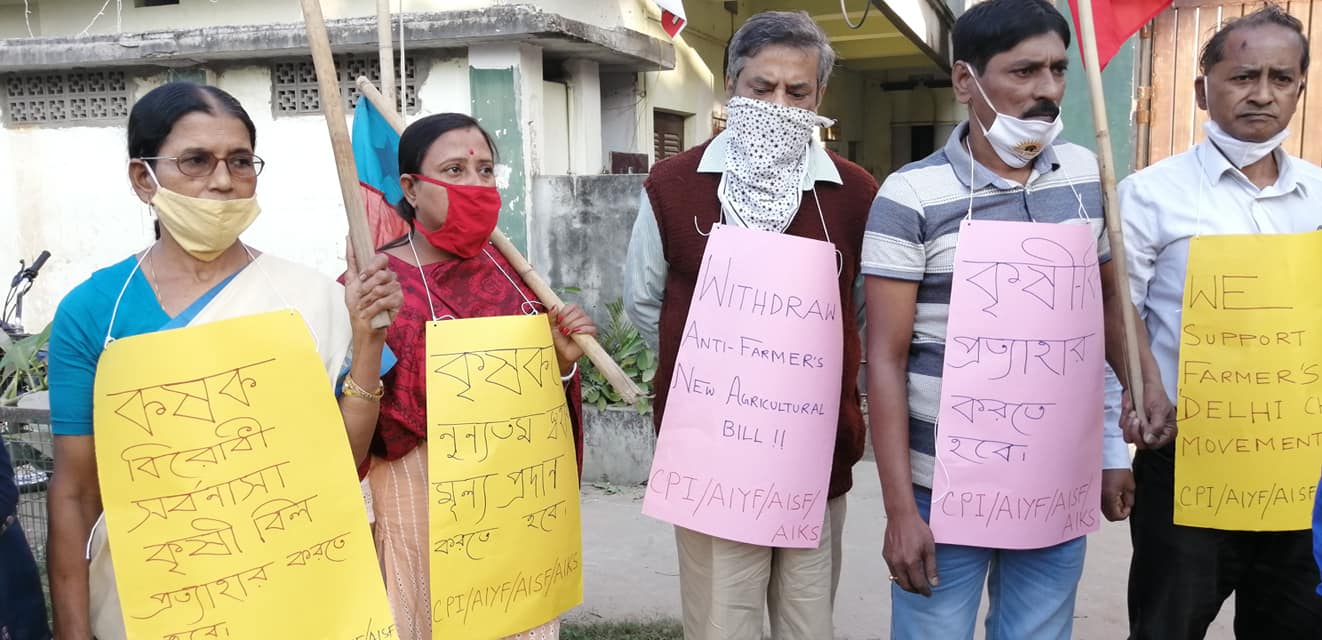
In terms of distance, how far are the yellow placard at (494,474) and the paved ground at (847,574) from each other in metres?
1.79

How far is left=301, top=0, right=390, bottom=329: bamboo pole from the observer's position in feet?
5.01

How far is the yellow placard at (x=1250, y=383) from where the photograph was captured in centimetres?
207

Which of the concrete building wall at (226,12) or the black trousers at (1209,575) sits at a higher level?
the concrete building wall at (226,12)

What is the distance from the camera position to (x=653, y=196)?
2.29 meters

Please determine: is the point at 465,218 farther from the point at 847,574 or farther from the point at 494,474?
the point at 847,574

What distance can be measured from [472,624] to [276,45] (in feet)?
17.1

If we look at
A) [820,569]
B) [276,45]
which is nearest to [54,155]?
[276,45]

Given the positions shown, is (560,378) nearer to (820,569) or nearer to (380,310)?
(380,310)

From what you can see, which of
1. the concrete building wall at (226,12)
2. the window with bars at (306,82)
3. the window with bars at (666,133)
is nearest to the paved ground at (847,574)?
the window with bars at (306,82)

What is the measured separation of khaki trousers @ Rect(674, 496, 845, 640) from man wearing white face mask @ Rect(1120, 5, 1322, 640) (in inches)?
31.7

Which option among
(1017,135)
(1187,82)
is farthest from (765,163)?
(1187,82)

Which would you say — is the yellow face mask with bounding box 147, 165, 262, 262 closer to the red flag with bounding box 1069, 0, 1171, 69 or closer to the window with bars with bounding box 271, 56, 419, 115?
the red flag with bounding box 1069, 0, 1171, 69

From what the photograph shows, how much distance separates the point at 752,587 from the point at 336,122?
52.1 inches

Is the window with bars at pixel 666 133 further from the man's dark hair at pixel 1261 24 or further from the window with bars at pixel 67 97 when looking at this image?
the man's dark hair at pixel 1261 24
